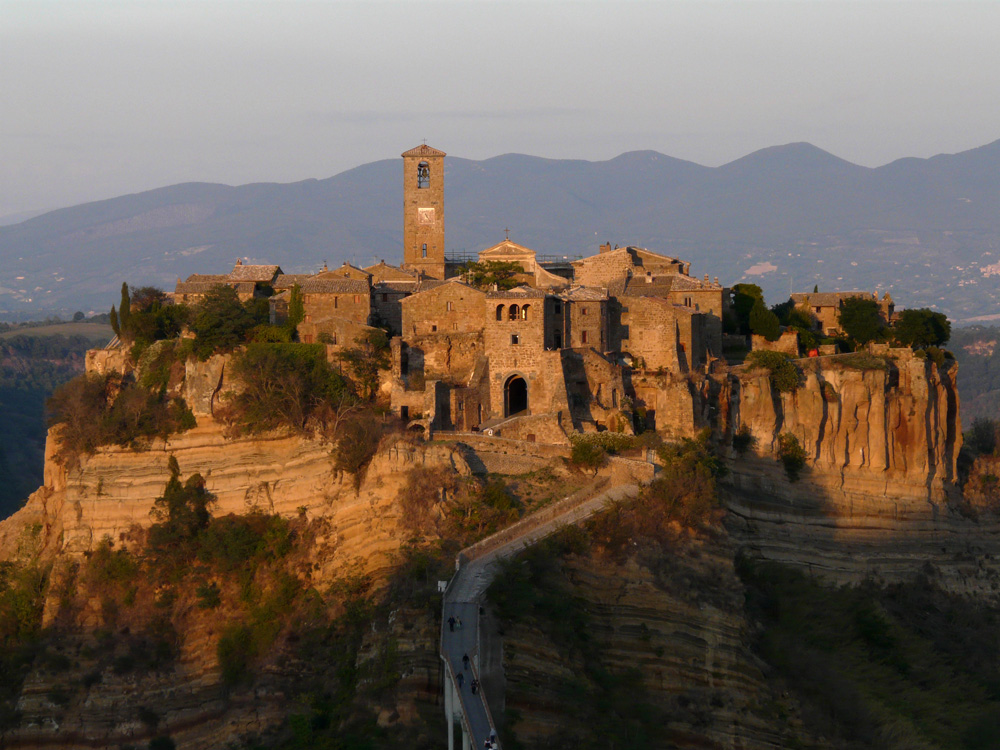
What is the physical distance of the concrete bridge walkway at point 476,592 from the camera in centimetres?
3014

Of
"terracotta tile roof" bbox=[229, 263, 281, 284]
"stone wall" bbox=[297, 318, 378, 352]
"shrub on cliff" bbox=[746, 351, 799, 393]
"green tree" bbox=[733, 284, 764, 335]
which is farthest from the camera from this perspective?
"green tree" bbox=[733, 284, 764, 335]

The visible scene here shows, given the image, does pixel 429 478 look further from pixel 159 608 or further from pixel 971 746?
pixel 971 746

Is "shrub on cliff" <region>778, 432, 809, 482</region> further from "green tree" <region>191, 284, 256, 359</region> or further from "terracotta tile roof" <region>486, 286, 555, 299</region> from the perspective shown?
"green tree" <region>191, 284, 256, 359</region>

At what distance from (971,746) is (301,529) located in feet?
65.3

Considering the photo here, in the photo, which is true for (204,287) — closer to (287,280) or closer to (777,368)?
(287,280)

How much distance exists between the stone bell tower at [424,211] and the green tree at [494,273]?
4.99 meters

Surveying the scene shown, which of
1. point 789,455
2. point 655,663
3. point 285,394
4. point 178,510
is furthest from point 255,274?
point 655,663

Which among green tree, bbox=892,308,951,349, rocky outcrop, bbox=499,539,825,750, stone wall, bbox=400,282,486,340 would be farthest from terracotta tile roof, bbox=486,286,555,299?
green tree, bbox=892,308,951,349

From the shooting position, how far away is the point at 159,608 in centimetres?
4475

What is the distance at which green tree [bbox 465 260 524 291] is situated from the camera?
53875 millimetres

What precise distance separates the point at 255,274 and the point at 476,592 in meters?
23.0

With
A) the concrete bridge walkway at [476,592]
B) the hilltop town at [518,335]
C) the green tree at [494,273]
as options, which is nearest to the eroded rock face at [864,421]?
the hilltop town at [518,335]

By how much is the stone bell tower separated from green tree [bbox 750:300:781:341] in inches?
521

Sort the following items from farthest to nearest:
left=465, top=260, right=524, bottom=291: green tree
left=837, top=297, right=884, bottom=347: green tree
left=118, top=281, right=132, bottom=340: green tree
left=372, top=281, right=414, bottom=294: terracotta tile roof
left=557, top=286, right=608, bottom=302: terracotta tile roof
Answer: left=837, top=297, right=884, bottom=347: green tree < left=465, top=260, right=524, bottom=291: green tree < left=372, top=281, right=414, bottom=294: terracotta tile roof < left=118, top=281, right=132, bottom=340: green tree < left=557, top=286, right=608, bottom=302: terracotta tile roof
